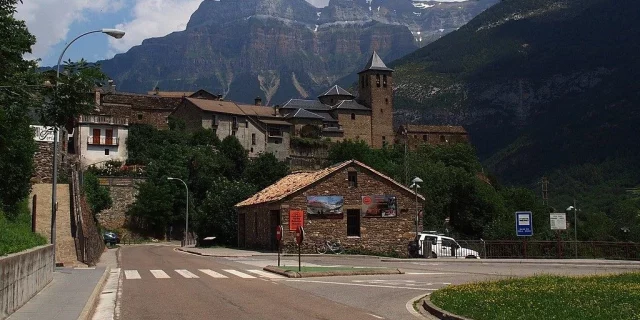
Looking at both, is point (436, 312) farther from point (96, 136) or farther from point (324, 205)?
point (96, 136)

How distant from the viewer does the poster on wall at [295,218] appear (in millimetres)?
38884

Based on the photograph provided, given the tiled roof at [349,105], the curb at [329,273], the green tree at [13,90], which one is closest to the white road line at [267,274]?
the curb at [329,273]

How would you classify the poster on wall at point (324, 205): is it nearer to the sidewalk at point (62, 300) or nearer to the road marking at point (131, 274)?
the road marking at point (131, 274)

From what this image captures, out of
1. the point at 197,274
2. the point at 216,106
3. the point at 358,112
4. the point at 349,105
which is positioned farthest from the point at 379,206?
the point at 349,105

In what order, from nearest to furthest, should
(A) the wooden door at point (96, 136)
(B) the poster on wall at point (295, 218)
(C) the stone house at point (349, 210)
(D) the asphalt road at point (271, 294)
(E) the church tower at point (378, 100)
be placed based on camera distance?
1. (D) the asphalt road at point (271, 294)
2. (B) the poster on wall at point (295, 218)
3. (C) the stone house at point (349, 210)
4. (A) the wooden door at point (96, 136)
5. (E) the church tower at point (378, 100)

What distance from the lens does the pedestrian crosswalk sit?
24.9m

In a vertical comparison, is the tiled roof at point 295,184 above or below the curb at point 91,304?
above

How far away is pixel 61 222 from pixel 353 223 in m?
16.7

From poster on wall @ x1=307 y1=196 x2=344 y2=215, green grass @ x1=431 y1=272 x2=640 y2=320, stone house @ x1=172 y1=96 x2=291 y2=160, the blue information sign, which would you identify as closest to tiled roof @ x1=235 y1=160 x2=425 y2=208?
poster on wall @ x1=307 y1=196 x2=344 y2=215

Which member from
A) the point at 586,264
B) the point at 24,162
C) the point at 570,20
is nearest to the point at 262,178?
the point at 24,162

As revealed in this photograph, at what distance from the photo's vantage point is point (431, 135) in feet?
439

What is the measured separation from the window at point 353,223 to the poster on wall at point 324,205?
0.89 metres

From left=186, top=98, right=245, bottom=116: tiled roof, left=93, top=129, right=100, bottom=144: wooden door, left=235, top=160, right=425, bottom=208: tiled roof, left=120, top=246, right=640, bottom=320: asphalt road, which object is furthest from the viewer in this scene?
left=186, top=98, right=245, bottom=116: tiled roof

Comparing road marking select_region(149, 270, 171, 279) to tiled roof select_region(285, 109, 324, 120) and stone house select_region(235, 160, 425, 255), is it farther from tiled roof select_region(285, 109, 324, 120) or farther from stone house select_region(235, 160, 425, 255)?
tiled roof select_region(285, 109, 324, 120)
